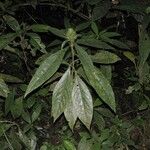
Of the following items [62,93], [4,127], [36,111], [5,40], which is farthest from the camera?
[36,111]

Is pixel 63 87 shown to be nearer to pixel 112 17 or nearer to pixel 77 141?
pixel 77 141

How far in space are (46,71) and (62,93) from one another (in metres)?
0.10

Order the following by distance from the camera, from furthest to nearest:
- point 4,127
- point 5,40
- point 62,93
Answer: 1. point 4,127
2. point 5,40
3. point 62,93

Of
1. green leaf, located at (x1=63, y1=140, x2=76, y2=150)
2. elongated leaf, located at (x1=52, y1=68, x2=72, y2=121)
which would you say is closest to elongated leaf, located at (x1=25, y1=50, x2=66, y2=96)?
elongated leaf, located at (x1=52, y1=68, x2=72, y2=121)

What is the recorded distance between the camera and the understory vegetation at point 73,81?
5.43 ft

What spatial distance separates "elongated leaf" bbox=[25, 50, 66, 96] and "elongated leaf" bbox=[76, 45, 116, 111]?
0.25 feet

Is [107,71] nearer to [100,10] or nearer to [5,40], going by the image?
[100,10]

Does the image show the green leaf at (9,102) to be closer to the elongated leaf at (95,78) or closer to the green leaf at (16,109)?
the green leaf at (16,109)

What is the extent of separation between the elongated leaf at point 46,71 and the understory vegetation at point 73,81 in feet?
0.47

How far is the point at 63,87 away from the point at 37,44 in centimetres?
51

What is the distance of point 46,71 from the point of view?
1344 millimetres

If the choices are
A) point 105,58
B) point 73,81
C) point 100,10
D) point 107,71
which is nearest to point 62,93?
point 73,81

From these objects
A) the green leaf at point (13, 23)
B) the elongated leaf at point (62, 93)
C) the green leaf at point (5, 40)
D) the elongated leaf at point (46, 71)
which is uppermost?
the green leaf at point (13, 23)

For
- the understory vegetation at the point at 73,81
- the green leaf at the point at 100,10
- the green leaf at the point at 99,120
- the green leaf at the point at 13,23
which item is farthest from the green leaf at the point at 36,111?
the green leaf at the point at 100,10
